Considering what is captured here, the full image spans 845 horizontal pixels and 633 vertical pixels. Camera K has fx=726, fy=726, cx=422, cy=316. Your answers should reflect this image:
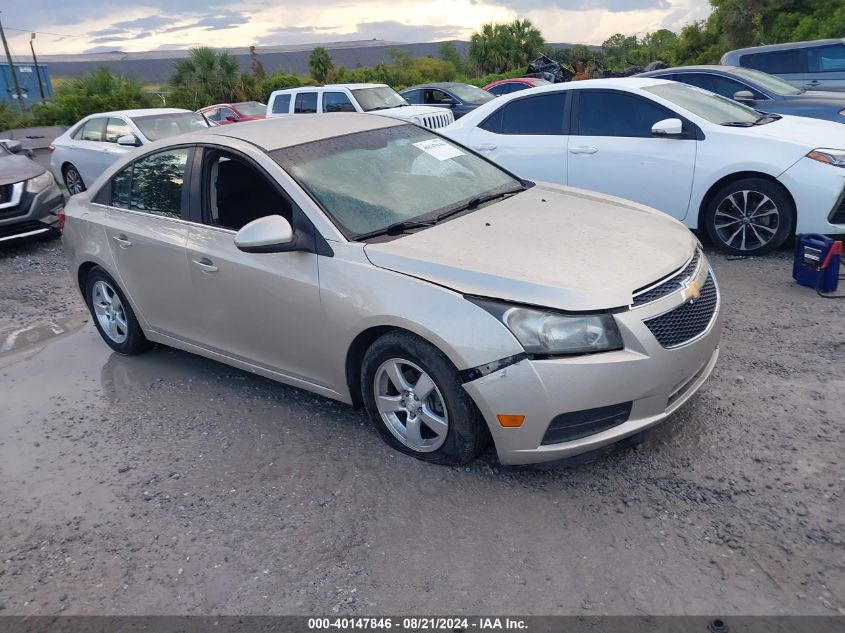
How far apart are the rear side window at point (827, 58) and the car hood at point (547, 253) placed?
11.1m

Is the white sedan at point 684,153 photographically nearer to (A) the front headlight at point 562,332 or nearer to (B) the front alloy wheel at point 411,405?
(A) the front headlight at point 562,332

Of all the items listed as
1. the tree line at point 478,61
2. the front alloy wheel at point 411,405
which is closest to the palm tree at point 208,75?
the tree line at point 478,61

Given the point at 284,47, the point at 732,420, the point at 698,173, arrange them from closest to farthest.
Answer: the point at 732,420 < the point at 698,173 < the point at 284,47

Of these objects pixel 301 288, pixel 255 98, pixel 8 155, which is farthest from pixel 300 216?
pixel 255 98

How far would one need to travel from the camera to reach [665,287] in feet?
11.2

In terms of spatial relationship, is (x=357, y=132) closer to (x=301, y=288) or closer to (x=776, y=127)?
(x=301, y=288)

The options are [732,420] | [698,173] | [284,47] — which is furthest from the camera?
[284,47]

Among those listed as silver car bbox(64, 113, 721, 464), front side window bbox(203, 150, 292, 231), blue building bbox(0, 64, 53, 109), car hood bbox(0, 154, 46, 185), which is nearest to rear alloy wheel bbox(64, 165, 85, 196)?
car hood bbox(0, 154, 46, 185)

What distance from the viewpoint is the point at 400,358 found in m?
3.54

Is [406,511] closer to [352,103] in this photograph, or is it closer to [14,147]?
[14,147]

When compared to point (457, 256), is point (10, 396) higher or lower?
lower

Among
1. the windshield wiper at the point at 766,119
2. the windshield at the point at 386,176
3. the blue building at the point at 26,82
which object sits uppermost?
the windshield at the point at 386,176

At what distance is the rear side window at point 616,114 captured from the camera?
6898 mm

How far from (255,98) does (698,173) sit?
34206mm
